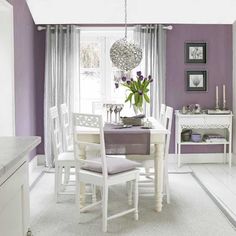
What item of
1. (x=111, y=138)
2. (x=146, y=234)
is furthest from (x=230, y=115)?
(x=146, y=234)

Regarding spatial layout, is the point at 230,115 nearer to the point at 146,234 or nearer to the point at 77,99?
the point at 77,99

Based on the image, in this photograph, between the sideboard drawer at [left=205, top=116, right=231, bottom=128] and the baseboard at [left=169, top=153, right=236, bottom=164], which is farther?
the baseboard at [left=169, top=153, right=236, bottom=164]

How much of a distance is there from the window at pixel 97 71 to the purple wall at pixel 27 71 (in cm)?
65

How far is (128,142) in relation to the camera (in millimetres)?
4117

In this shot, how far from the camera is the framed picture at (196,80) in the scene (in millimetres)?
6605

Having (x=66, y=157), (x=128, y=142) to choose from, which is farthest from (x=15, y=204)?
(x=66, y=157)

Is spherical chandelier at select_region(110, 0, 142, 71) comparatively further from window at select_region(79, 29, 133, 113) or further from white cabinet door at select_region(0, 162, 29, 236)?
white cabinet door at select_region(0, 162, 29, 236)

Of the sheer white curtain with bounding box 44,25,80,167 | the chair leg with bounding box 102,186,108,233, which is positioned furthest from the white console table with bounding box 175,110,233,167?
the chair leg with bounding box 102,186,108,233

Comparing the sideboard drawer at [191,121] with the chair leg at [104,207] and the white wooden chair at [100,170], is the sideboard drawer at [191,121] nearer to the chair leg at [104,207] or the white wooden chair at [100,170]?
the white wooden chair at [100,170]

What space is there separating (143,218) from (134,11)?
3.30 metres

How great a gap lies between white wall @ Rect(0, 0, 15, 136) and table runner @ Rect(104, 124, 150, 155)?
1.51m

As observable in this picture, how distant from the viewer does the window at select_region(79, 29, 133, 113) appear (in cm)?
669

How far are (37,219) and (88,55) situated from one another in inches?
132

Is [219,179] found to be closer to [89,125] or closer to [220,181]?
[220,181]
